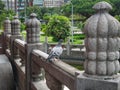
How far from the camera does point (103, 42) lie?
2.52 m

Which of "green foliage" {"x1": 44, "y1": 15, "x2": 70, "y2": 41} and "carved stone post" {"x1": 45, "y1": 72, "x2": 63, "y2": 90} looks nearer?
"carved stone post" {"x1": 45, "y1": 72, "x2": 63, "y2": 90}

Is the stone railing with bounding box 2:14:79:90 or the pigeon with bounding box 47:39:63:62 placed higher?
the pigeon with bounding box 47:39:63:62

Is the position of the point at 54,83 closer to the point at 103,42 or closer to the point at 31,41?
the point at 103,42

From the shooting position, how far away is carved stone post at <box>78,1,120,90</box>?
8.22ft

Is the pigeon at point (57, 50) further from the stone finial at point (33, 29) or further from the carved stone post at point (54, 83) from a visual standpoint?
the stone finial at point (33, 29)

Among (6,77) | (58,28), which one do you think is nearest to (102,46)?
(6,77)

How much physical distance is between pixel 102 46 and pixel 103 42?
0.04m

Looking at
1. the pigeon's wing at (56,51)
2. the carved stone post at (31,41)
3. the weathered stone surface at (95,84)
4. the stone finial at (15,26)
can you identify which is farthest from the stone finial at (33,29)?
the weathered stone surface at (95,84)

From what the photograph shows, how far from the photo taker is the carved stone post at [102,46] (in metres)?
2.51

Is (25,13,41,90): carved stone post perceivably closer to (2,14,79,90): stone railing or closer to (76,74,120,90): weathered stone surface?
(2,14,79,90): stone railing

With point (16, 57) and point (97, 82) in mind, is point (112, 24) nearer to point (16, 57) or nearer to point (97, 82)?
point (97, 82)

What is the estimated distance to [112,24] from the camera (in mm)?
2494

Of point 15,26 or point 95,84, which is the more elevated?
point 15,26

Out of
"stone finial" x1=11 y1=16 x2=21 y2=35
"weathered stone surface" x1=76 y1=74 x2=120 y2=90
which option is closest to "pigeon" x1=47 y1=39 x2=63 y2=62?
"weathered stone surface" x1=76 y1=74 x2=120 y2=90
